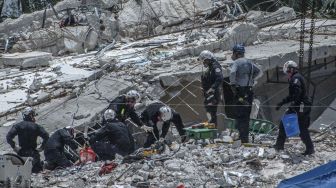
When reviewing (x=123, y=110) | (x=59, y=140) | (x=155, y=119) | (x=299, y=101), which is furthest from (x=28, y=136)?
(x=299, y=101)

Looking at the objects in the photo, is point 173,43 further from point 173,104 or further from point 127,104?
point 127,104

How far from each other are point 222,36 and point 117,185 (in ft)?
27.7

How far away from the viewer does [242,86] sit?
35.7ft

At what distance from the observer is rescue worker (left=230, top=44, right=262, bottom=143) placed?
1080 cm

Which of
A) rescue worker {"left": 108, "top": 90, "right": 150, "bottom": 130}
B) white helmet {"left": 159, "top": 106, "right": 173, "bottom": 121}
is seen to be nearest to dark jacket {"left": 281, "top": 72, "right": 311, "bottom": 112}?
white helmet {"left": 159, "top": 106, "right": 173, "bottom": 121}

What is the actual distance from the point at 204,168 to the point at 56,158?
271 centimetres

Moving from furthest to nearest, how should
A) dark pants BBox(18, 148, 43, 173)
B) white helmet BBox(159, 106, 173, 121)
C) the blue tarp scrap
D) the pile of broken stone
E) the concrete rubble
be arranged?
white helmet BBox(159, 106, 173, 121)
dark pants BBox(18, 148, 43, 173)
the concrete rubble
the pile of broken stone
the blue tarp scrap

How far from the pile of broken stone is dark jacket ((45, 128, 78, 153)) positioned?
503 millimetres

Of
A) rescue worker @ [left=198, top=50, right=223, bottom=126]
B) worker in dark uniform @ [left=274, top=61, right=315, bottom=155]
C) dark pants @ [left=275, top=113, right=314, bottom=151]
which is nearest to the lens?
worker in dark uniform @ [left=274, top=61, right=315, bottom=155]

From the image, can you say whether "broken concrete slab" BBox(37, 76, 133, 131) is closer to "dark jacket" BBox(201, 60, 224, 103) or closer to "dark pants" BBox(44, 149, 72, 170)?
"dark pants" BBox(44, 149, 72, 170)

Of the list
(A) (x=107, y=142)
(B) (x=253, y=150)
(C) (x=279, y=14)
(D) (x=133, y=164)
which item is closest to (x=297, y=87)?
(B) (x=253, y=150)

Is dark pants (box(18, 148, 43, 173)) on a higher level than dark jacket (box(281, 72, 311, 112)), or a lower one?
lower

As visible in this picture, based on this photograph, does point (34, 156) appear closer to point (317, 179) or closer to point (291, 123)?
point (291, 123)

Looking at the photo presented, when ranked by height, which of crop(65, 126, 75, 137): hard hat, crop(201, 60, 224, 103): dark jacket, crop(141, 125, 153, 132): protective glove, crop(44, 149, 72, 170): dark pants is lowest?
crop(44, 149, 72, 170): dark pants
